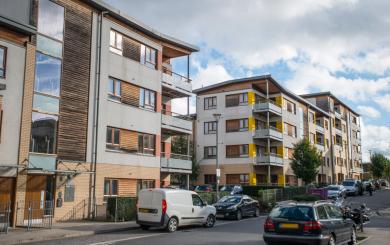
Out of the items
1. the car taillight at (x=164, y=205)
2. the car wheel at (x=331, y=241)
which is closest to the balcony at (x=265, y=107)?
the car taillight at (x=164, y=205)

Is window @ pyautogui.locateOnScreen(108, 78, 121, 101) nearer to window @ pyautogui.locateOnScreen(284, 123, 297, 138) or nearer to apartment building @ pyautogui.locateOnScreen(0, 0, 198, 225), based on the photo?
apartment building @ pyautogui.locateOnScreen(0, 0, 198, 225)

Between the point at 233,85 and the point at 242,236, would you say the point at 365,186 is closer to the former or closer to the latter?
the point at 233,85

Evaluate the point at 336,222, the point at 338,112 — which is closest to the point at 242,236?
the point at 336,222

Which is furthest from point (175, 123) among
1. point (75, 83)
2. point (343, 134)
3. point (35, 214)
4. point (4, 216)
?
point (343, 134)

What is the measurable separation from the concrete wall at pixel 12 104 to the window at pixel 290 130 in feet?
127

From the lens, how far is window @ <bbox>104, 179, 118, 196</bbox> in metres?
24.6

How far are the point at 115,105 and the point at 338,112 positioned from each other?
6180cm

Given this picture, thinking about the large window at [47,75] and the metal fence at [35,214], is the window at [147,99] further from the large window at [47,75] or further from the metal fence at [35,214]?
the metal fence at [35,214]

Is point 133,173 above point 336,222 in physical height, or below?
above

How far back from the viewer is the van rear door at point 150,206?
17.7 metres

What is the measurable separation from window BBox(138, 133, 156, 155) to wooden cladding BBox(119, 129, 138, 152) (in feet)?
1.59

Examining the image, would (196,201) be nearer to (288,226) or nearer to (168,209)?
(168,209)

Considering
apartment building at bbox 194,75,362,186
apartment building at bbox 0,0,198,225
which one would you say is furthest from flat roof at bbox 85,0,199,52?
apartment building at bbox 194,75,362,186

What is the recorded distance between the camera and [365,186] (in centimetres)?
5481
